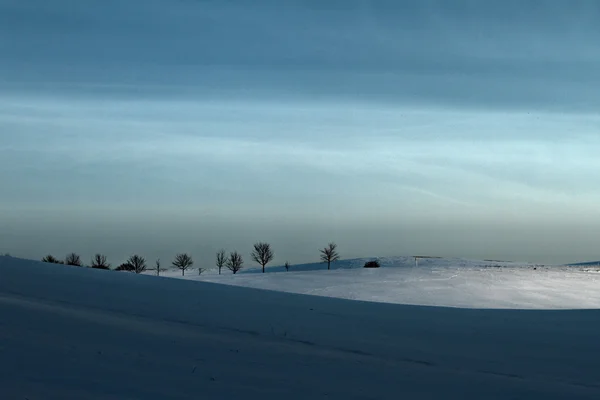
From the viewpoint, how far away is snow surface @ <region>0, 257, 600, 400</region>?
27.7ft

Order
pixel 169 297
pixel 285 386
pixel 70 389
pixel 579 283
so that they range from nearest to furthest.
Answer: pixel 70 389 < pixel 285 386 < pixel 169 297 < pixel 579 283

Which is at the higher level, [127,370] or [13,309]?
[13,309]

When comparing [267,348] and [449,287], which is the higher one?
[449,287]

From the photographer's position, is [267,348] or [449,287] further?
[449,287]

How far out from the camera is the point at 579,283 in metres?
33.1

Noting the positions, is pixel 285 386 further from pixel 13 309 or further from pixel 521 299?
pixel 521 299

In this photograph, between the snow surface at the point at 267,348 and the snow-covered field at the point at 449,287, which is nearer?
the snow surface at the point at 267,348

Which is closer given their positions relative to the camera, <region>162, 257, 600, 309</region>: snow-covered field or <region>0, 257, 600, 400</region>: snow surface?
<region>0, 257, 600, 400</region>: snow surface

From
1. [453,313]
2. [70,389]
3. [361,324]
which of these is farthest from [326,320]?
[70,389]

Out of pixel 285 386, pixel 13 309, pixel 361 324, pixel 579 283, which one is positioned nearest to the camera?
pixel 285 386

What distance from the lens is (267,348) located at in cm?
1093

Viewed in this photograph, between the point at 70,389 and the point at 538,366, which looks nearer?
the point at 70,389

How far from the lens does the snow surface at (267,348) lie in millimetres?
8438

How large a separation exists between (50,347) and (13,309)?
8.75 feet
